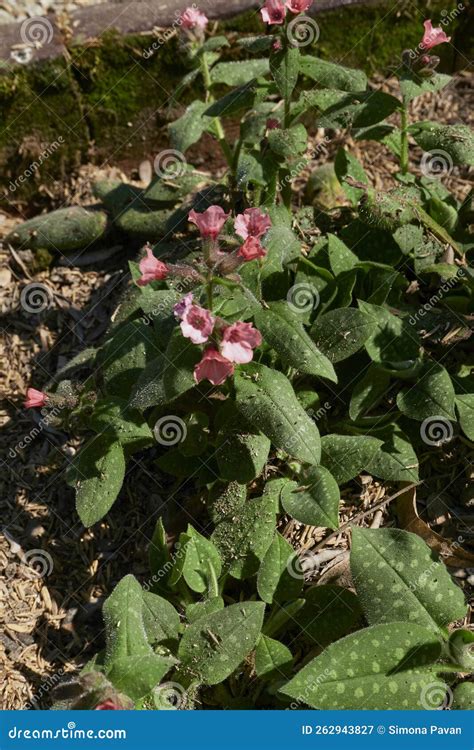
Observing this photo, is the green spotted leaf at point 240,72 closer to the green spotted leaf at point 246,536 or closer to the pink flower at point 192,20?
the pink flower at point 192,20

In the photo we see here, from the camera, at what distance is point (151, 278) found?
310 cm

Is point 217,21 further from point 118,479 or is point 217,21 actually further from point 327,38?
point 118,479

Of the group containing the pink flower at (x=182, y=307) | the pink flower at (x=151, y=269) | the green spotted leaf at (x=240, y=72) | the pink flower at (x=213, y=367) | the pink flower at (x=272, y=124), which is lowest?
the pink flower at (x=213, y=367)

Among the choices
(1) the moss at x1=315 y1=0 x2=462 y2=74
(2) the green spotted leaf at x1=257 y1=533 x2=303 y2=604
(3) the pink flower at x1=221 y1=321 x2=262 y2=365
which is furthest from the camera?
(1) the moss at x1=315 y1=0 x2=462 y2=74

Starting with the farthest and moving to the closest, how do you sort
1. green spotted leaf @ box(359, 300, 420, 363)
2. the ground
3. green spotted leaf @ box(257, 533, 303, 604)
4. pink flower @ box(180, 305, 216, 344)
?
green spotted leaf @ box(359, 300, 420, 363), the ground, green spotted leaf @ box(257, 533, 303, 604), pink flower @ box(180, 305, 216, 344)

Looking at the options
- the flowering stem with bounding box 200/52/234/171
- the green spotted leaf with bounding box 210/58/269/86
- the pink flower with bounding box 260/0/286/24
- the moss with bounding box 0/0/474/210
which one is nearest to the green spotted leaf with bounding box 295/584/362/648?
the flowering stem with bounding box 200/52/234/171

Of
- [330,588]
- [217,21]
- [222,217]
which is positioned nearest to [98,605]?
[330,588]

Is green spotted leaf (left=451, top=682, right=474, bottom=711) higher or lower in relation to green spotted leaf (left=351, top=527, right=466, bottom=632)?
lower

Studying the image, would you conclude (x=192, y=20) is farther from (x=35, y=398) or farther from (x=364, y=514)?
Result: (x=364, y=514)

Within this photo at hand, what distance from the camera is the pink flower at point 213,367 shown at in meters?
2.91

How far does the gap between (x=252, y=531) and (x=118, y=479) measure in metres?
0.57

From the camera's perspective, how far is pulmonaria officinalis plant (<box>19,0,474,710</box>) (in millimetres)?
2938

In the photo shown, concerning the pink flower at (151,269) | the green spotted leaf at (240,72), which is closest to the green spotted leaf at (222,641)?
the pink flower at (151,269)

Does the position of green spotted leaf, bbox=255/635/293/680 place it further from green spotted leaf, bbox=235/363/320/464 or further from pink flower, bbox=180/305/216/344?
pink flower, bbox=180/305/216/344
